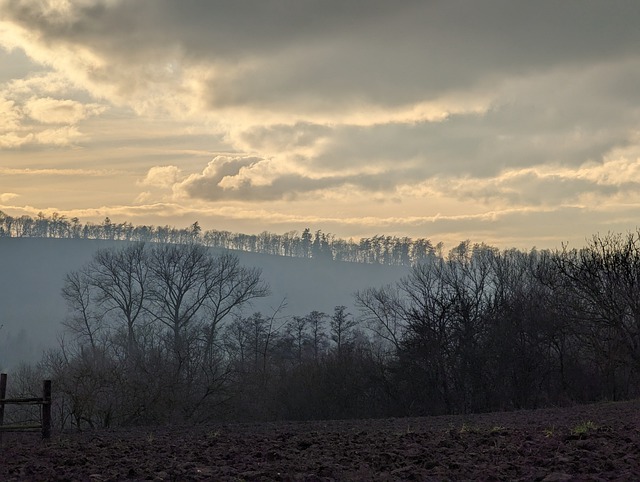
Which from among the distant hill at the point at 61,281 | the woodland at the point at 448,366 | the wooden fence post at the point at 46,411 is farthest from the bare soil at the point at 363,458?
the distant hill at the point at 61,281

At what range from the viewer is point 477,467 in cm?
1056

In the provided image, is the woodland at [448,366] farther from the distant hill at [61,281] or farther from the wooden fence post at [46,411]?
the distant hill at [61,281]

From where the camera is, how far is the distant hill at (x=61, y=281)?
137125 millimetres

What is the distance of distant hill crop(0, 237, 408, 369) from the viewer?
137125 millimetres

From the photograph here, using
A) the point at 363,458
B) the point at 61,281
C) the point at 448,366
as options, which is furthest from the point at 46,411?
the point at 61,281

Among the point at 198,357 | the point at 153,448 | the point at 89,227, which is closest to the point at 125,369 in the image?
the point at 198,357

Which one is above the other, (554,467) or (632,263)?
(632,263)

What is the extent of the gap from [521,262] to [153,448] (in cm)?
6174

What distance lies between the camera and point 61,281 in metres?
162

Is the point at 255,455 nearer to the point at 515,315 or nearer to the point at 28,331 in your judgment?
the point at 515,315

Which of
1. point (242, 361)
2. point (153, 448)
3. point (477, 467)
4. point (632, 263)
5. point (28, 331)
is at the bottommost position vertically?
point (28, 331)

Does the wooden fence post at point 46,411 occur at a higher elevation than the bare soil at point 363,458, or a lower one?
lower

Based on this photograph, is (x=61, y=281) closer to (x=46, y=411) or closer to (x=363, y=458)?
(x=46, y=411)

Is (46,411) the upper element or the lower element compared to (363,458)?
lower
